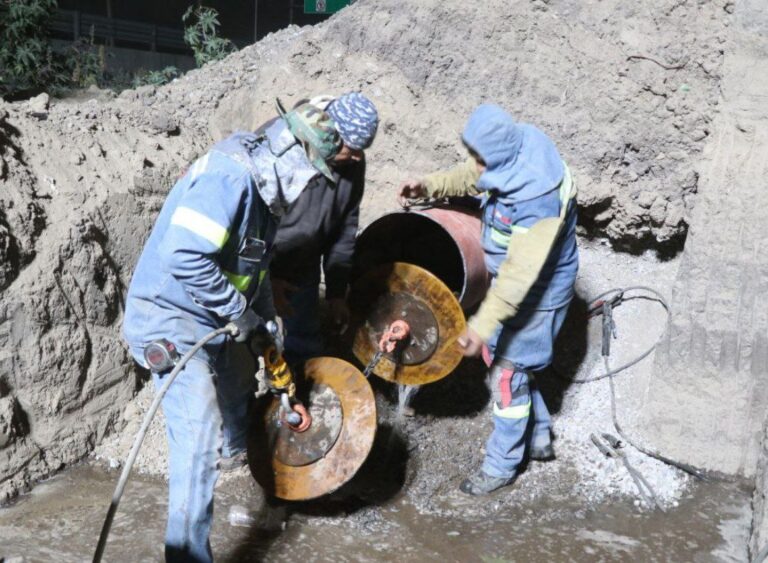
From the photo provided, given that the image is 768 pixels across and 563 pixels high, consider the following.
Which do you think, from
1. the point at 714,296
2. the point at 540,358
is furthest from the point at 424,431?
the point at 714,296

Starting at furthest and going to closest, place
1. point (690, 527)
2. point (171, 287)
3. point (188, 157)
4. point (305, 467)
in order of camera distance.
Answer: point (188, 157) → point (690, 527) → point (305, 467) → point (171, 287)

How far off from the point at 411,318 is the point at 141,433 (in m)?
1.43

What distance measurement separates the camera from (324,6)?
5.18m

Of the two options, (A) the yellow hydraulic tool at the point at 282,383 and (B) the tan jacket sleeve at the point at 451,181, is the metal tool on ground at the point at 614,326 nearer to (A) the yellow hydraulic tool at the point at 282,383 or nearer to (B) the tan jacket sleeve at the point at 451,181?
(B) the tan jacket sleeve at the point at 451,181

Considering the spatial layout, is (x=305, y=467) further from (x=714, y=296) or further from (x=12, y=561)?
(x=714, y=296)

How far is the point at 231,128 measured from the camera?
4359 millimetres

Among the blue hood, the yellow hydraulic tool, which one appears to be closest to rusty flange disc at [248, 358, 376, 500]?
the yellow hydraulic tool

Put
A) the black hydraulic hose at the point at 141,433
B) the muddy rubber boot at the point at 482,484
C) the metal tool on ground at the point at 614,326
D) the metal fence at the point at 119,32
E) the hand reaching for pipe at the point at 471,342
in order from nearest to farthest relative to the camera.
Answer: the black hydraulic hose at the point at 141,433 < the hand reaching for pipe at the point at 471,342 < the muddy rubber boot at the point at 482,484 < the metal tool on ground at the point at 614,326 < the metal fence at the point at 119,32

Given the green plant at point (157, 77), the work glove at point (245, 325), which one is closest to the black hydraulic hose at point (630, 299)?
the work glove at point (245, 325)

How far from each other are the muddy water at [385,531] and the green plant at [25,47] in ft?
13.3

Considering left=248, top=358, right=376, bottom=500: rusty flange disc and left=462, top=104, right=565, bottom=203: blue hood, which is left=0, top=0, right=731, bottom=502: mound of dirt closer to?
left=248, top=358, right=376, bottom=500: rusty flange disc

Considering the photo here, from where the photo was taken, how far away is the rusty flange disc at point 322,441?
2867 millimetres

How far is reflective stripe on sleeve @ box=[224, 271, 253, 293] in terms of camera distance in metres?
2.41

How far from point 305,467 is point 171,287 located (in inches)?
39.7
